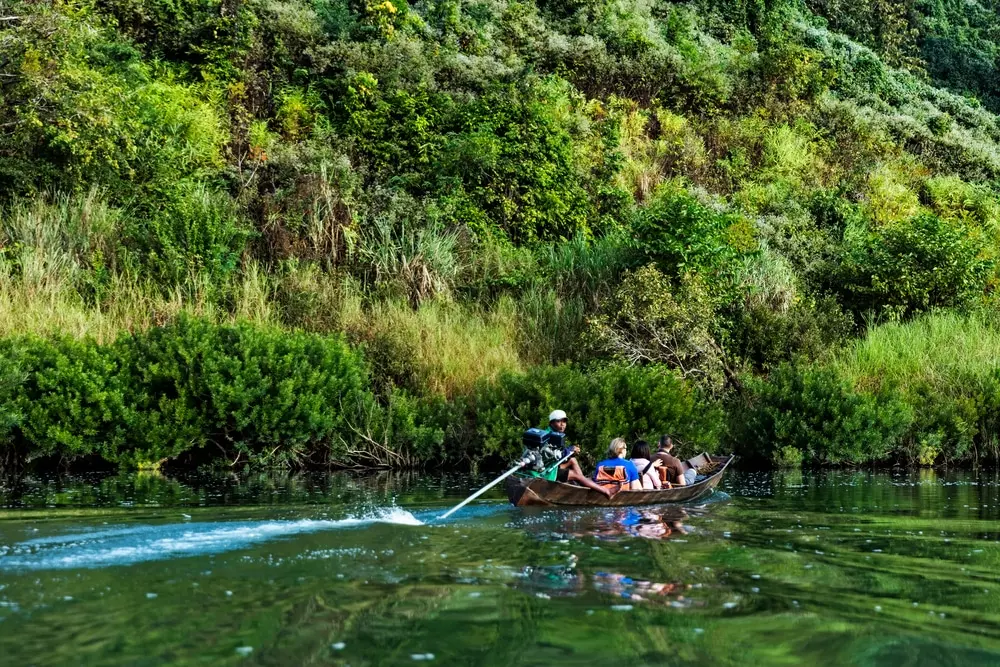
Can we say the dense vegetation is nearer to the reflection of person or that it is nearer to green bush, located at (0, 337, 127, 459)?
green bush, located at (0, 337, 127, 459)

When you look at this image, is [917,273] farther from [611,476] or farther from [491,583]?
[491,583]

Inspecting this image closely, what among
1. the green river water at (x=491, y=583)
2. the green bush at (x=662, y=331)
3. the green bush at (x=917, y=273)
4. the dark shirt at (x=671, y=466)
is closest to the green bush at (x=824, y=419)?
the green bush at (x=662, y=331)

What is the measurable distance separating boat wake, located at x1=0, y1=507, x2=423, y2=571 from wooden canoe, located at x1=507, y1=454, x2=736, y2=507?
1.62 metres

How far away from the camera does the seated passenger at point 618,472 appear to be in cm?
1318

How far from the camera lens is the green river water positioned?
18.2ft

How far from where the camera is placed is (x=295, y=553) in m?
8.63

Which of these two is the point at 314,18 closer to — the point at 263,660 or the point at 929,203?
the point at 929,203

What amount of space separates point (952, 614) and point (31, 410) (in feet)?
43.5

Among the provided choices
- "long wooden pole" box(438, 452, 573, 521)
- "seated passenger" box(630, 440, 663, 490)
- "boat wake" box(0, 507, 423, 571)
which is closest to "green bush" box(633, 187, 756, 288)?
"seated passenger" box(630, 440, 663, 490)

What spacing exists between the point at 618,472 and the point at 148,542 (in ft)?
20.1

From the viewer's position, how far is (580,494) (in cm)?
1245

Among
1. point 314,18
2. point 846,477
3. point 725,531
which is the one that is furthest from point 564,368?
point 314,18

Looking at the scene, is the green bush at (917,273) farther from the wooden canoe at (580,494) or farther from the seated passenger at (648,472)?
the wooden canoe at (580,494)

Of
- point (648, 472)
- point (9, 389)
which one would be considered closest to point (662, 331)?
point (648, 472)
